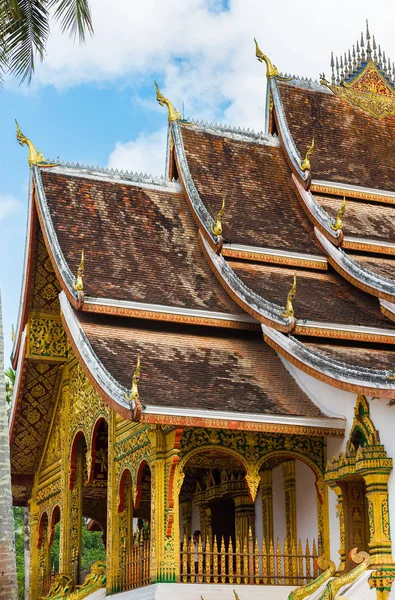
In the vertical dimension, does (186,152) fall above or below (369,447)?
above

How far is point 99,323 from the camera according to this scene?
13500 mm

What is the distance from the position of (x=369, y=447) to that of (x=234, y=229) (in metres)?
4.62

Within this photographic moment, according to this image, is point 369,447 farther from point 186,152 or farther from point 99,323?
point 186,152

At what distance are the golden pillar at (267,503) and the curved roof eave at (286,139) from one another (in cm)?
430

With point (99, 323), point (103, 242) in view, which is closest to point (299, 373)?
point (99, 323)

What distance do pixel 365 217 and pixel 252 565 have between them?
5.78 m

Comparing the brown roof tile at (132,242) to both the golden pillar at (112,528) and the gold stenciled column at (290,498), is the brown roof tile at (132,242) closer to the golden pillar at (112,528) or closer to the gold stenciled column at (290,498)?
the golden pillar at (112,528)

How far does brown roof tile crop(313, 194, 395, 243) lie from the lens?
49.3 ft

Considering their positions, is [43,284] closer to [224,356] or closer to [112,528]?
[224,356]

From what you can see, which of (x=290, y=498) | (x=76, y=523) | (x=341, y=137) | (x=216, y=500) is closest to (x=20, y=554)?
(x=76, y=523)

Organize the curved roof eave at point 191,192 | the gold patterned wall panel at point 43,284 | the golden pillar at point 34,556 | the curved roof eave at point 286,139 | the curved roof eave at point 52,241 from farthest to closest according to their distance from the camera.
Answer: the golden pillar at point 34,556
the curved roof eave at point 286,139
the gold patterned wall panel at point 43,284
the curved roof eave at point 191,192
the curved roof eave at point 52,241

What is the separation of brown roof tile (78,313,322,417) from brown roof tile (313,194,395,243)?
2.23 m

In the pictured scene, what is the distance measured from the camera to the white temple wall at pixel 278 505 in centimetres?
1363

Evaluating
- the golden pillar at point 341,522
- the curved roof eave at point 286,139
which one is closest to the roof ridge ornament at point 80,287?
the golden pillar at point 341,522
